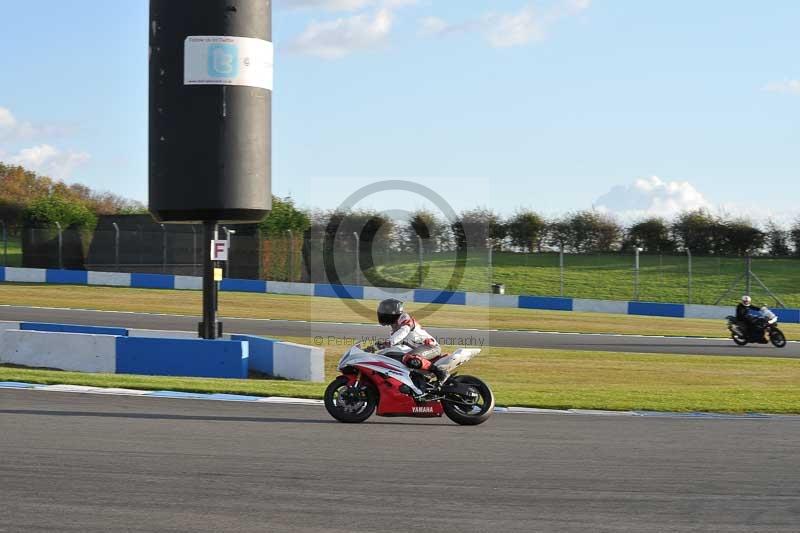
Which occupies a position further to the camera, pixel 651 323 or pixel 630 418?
pixel 651 323

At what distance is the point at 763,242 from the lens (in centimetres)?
5441

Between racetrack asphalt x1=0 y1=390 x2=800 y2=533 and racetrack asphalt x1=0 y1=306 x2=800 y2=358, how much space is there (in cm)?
1458

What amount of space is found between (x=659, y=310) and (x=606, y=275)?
839cm

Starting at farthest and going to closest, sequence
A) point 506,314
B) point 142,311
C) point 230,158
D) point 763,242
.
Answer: point 763,242 → point 506,314 → point 142,311 → point 230,158

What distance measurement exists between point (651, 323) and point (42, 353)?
875 inches

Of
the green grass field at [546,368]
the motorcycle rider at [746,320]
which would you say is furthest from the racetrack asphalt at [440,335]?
the green grass field at [546,368]

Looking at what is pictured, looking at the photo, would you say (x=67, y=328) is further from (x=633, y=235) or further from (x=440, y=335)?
(x=633, y=235)

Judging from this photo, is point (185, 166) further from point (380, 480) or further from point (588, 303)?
point (588, 303)

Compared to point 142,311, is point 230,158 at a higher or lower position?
higher

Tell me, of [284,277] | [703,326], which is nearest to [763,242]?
[703,326]

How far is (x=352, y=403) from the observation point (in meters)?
11.0

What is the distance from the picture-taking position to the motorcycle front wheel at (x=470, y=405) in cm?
1091

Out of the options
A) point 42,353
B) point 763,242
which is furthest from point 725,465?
point 763,242

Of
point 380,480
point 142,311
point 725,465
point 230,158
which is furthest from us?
point 142,311
